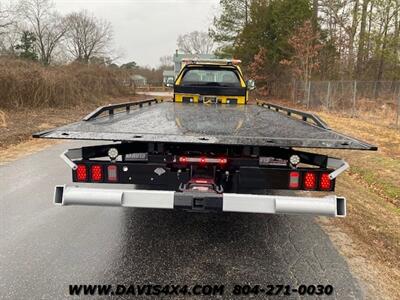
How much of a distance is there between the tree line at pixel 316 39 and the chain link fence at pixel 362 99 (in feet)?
14.8

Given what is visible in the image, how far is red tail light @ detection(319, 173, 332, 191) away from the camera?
3.38 meters

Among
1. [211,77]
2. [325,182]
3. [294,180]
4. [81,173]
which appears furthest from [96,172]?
[211,77]

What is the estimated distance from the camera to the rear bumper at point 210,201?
3.02m

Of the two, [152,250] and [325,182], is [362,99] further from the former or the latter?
[152,250]

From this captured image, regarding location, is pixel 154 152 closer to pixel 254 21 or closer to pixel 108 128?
pixel 108 128

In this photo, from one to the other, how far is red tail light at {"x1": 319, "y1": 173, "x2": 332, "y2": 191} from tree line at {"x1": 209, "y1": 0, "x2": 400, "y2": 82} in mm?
23203

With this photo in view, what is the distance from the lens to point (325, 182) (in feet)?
11.1

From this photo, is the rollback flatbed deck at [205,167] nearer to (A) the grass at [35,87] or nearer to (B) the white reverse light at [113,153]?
(B) the white reverse light at [113,153]

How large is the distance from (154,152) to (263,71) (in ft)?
98.6

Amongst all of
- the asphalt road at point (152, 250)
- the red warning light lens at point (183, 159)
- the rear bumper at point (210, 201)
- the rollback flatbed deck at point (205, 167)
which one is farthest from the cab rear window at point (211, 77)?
the rear bumper at point (210, 201)

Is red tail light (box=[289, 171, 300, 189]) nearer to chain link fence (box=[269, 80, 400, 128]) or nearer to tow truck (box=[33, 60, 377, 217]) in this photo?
tow truck (box=[33, 60, 377, 217])

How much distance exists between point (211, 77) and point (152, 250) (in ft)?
18.5

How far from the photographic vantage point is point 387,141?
36.0 ft

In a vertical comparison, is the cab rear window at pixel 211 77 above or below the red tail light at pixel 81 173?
above
